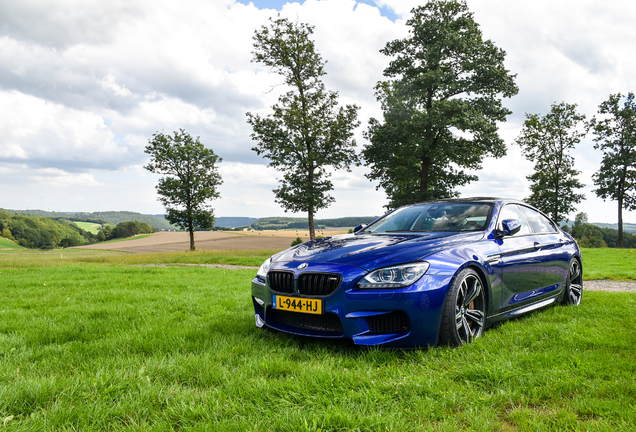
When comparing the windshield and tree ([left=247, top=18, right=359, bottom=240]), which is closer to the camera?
the windshield

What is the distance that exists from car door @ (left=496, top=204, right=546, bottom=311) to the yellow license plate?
1.92 metres

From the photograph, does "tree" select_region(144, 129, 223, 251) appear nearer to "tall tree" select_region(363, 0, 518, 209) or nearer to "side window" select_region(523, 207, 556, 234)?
"tall tree" select_region(363, 0, 518, 209)

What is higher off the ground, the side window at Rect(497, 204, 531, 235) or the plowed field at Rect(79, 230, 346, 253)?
the side window at Rect(497, 204, 531, 235)

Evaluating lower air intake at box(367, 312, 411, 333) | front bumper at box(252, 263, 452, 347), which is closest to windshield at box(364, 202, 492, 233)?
front bumper at box(252, 263, 452, 347)

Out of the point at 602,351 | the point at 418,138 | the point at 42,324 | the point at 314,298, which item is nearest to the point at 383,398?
the point at 314,298

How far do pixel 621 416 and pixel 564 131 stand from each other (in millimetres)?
36878

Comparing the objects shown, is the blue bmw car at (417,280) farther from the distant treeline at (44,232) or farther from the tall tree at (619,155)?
the distant treeline at (44,232)

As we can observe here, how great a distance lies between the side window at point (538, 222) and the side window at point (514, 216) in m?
0.23

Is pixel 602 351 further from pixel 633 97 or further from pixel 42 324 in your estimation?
pixel 633 97

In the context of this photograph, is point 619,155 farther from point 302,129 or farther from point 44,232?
point 44,232

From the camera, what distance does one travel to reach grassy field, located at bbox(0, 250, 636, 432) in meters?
2.16

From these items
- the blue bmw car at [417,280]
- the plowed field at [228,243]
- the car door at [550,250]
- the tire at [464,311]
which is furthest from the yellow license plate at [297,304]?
the plowed field at [228,243]

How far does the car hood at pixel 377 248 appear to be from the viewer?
339cm

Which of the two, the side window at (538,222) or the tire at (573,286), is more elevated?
the side window at (538,222)
